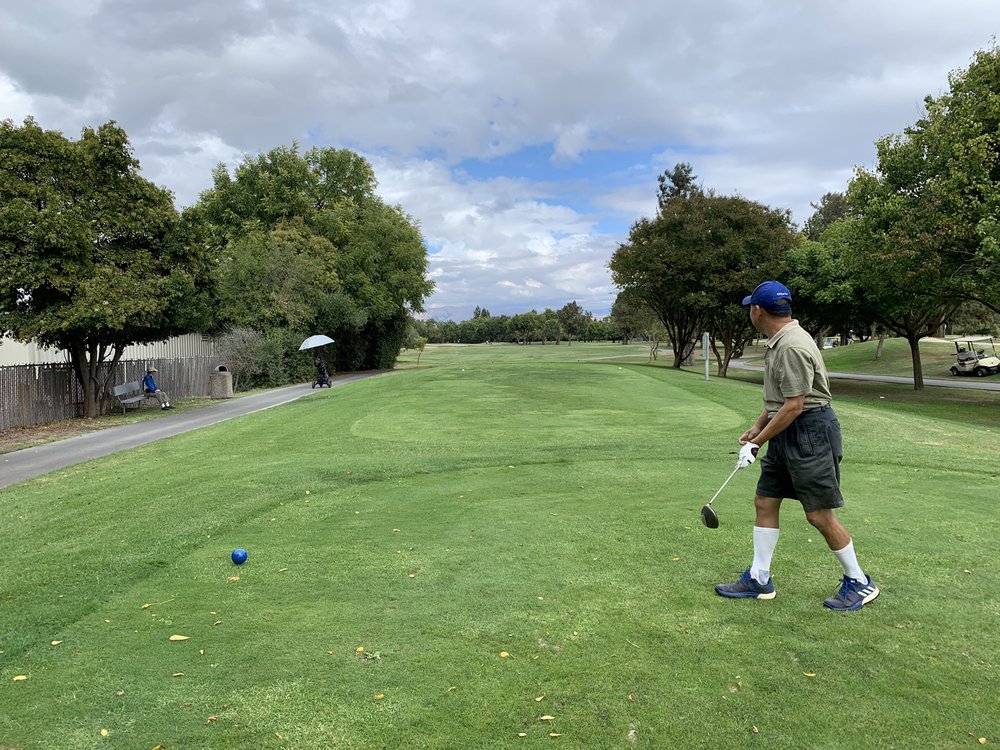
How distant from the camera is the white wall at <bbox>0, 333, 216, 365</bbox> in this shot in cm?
2295

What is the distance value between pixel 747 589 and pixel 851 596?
685mm

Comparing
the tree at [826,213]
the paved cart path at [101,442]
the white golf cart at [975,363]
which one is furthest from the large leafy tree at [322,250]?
the tree at [826,213]

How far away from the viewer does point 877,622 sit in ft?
13.8

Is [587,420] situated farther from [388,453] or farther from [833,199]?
[833,199]

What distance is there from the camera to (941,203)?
21391mm

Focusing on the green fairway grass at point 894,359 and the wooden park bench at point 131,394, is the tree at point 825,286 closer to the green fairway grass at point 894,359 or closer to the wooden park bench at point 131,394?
the green fairway grass at point 894,359

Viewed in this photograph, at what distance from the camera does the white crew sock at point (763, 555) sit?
470cm

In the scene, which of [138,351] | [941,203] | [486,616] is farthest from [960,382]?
[138,351]

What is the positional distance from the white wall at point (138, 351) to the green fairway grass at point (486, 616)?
626 inches

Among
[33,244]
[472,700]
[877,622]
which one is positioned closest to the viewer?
[472,700]

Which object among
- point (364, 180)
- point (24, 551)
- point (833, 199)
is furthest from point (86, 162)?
point (833, 199)

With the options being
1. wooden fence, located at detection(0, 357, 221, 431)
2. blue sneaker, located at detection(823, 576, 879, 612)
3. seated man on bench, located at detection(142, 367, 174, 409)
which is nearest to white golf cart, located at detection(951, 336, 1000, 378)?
blue sneaker, located at detection(823, 576, 879, 612)

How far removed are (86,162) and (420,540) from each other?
1858cm

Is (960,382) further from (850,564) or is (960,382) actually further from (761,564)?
(761,564)
